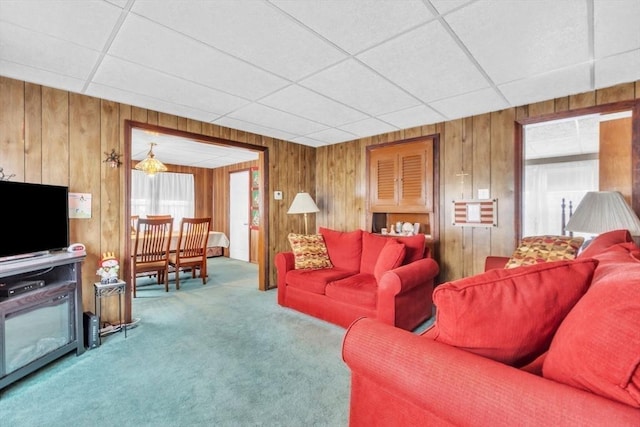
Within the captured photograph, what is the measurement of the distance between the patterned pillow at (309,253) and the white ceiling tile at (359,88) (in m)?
1.67

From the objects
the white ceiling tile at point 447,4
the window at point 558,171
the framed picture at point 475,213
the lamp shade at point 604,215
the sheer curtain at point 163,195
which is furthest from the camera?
the sheer curtain at point 163,195

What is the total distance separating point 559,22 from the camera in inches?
66.8

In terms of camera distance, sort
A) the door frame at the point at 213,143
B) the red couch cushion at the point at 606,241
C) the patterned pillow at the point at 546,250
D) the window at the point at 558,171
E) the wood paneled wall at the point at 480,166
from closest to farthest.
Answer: the red couch cushion at the point at 606,241, the patterned pillow at the point at 546,250, the wood paneled wall at the point at 480,166, the door frame at the point at 213,143, the window at the point at 558,171

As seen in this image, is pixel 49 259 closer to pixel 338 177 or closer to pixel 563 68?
pixel 338 177

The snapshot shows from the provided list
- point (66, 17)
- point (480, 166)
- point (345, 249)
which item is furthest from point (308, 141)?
point (66, 17)

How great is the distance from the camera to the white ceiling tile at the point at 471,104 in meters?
2.77

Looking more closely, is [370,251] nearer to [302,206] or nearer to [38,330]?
[302,206]

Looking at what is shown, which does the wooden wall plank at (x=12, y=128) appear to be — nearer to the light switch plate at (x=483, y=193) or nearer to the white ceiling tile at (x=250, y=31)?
the white ceiling tile at (x=250, y=31)

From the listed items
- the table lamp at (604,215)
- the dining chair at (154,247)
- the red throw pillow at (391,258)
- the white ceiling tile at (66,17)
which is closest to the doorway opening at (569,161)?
the table lamp at (604,215)

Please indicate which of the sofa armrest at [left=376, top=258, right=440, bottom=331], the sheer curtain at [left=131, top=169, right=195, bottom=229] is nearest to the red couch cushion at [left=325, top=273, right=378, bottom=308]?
the sofa armrest at [left=376, top=258, right=440, bottom=331]

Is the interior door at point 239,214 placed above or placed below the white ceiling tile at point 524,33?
below

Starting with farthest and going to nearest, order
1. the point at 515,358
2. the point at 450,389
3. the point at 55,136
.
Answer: the point at 55,136
the point at 515,358
the point at 450,389

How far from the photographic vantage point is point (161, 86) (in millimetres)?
2566

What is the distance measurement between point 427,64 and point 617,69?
1502 mm
